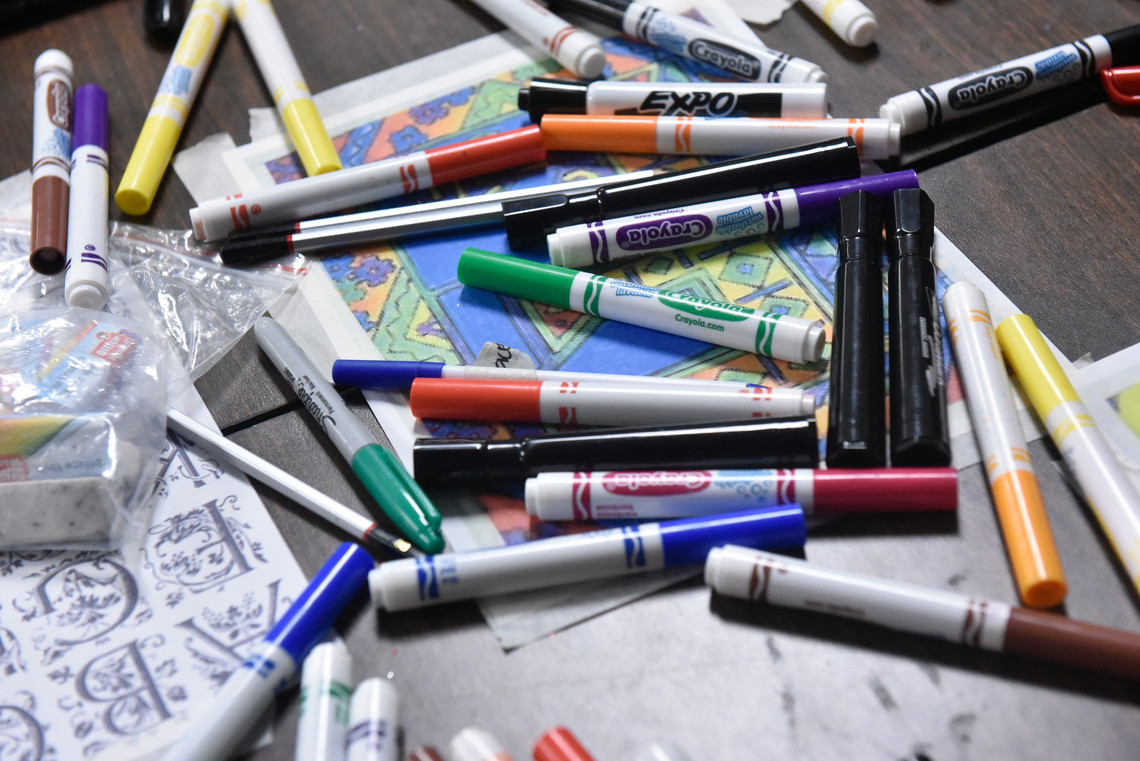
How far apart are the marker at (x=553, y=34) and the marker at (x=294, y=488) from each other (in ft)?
1.18

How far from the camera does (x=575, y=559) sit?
43 centimetres

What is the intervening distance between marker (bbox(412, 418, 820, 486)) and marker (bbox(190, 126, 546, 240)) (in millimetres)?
213

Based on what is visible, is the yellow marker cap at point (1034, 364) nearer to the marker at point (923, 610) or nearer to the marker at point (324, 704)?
the marker at point (923, 610)

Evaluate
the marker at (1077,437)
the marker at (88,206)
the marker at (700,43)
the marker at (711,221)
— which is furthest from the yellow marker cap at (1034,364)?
the marker at (88,206)

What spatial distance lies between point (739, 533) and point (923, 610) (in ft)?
0.28

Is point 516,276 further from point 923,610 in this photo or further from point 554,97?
point 923,610

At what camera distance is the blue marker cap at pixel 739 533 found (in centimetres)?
43

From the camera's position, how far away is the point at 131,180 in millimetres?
618

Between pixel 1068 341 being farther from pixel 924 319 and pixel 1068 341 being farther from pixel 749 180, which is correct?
pixel 749 180

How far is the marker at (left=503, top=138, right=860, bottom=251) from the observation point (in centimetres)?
56

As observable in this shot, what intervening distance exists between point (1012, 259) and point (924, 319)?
0.09 metres

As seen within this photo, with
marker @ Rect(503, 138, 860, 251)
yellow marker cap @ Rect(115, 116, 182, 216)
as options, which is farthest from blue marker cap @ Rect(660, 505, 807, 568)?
yellow marker cap @ Rect(115, 116, 182, 216)

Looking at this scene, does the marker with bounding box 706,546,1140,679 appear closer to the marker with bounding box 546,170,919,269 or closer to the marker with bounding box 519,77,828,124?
the marker with bounding box 546,170,919,269

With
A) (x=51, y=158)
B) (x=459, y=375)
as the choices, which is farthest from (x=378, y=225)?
(x=51, y=158)
